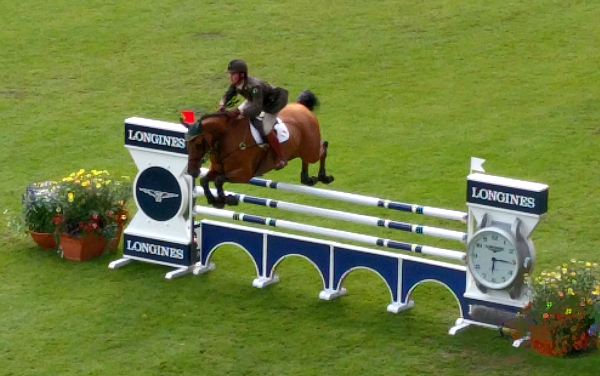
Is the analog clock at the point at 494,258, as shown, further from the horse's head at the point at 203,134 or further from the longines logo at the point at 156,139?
the longines logo at the point at 156,139

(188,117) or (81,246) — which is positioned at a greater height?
(188,117)

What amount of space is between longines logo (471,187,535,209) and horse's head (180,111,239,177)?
1.94m

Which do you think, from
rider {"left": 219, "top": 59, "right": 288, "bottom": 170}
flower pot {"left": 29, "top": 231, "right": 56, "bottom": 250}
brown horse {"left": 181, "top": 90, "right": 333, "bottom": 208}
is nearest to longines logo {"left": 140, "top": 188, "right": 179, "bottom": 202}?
brown horse {"left": 181, "top": 90, "right": 333, "bottom": 208}

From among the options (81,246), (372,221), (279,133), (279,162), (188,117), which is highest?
(188,117)

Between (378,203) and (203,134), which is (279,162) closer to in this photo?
(203,134)

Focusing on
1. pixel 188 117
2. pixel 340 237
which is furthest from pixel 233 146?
pixel 340 237

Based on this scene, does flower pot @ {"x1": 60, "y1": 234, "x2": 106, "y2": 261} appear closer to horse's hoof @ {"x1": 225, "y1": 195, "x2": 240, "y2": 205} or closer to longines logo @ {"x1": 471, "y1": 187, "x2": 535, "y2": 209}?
horse's hoof @ {"x1": 225, "y1": 195, "x2": 240, "y2": 205}

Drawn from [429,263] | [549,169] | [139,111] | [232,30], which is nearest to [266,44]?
[232,30]

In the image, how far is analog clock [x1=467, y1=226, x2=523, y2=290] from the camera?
9258mm

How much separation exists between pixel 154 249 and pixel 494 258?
3.16 metres

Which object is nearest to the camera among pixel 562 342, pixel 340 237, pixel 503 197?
pixel 562 342

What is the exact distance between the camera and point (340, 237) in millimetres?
10055

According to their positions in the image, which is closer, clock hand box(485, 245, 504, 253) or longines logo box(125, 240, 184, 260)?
clock hand box(485, 245, 504, 253)

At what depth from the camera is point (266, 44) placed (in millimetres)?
17016
